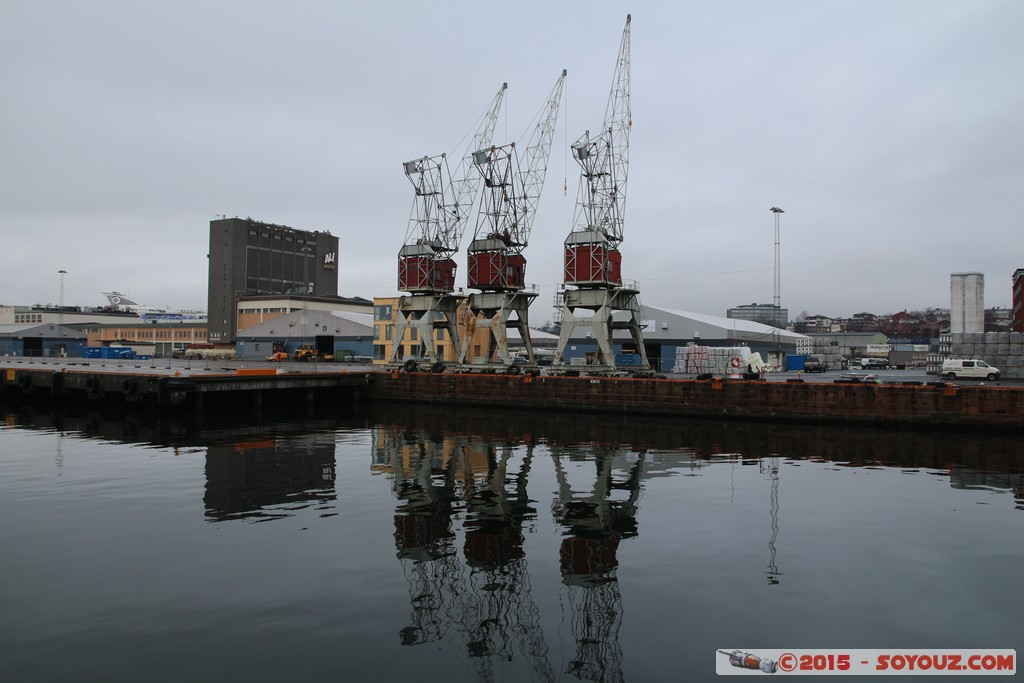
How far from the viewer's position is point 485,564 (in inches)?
530

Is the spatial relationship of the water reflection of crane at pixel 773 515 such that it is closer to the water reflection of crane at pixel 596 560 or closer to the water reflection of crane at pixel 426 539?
the water reflection of crane at pixel 596 560

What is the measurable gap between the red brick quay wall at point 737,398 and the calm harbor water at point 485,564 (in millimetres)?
10925

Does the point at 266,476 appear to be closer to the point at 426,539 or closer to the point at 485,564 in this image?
the point at 426,539

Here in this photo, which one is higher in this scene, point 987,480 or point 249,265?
point 249,265

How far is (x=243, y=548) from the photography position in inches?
556

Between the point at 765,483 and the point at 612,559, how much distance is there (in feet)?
33.8

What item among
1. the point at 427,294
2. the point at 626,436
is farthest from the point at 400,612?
the point at 427,294

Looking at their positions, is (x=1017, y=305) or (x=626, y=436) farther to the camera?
(x=1017, y=305)

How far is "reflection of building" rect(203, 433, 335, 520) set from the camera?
59.2 ft

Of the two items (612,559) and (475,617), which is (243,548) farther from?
(612,559)

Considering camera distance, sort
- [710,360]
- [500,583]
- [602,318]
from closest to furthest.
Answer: [500,583]
[602,318]
[710,360]

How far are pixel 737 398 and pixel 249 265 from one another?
106 metres

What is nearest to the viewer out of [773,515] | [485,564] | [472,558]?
[485,564]

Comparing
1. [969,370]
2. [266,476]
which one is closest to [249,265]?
[266,476]
